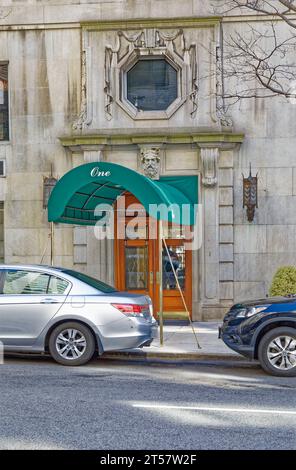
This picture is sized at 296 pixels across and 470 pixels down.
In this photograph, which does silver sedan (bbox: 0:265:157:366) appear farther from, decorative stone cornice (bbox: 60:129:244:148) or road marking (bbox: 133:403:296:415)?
decorative stone cornice (bbox: 60:129:244:148)

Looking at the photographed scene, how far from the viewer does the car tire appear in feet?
32.7

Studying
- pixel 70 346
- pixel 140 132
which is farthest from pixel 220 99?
pixel 70 346

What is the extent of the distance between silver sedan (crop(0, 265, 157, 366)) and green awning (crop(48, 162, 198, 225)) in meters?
2.29

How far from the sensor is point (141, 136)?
52.1 ft

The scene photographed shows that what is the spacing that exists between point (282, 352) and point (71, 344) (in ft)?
10.6

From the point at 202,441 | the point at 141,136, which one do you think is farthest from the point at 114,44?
the point at 202,441

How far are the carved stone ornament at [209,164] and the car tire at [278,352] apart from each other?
248 inches

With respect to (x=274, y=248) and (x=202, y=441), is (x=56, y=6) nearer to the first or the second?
(x=274, y=248)

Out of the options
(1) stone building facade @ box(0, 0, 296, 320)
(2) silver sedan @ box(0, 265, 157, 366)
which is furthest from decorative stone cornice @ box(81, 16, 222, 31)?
(2) silver sedan @ box(0, 265, 157, 366)

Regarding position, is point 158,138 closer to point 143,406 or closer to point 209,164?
point 209,164

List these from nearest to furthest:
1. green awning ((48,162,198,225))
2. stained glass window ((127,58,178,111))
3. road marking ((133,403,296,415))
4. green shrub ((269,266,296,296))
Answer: road marking ((133,403,296,415)) → green awning ((48,162,198,225)) → green shrub ((269,266,296,296)) → stained glass window ((127,58,178,111))

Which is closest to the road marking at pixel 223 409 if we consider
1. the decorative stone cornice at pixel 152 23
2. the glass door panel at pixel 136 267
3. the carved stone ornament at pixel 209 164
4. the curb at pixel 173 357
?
the curb at pixel 173 357

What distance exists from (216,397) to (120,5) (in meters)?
10.8

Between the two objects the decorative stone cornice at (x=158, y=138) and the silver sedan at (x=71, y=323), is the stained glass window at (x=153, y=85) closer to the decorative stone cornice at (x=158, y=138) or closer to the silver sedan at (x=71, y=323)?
the decorative stone cornice at (x=158, y=138)
